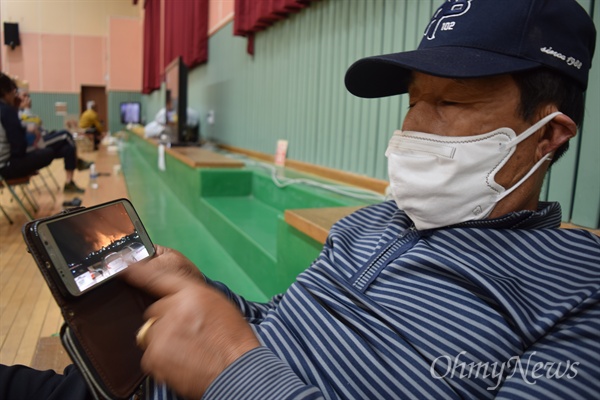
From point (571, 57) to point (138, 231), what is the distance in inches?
27.4

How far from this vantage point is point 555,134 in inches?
26.5

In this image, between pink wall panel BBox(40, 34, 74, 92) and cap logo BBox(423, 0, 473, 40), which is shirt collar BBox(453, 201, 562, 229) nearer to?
cap logo BBox(423, 0, 473, 40)

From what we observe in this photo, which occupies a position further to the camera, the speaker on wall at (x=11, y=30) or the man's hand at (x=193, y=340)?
the speaker on wall at (x=11, y=30)

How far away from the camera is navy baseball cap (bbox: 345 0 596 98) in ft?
1.98

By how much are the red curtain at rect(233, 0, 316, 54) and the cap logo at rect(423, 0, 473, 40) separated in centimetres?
207

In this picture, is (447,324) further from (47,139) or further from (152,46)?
(152,46)

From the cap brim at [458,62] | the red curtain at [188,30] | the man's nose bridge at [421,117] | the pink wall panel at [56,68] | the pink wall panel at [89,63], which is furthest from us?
the pink wall panel at [89,63]

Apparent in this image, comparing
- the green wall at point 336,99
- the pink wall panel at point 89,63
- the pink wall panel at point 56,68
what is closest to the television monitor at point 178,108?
the green wall at point 336,99

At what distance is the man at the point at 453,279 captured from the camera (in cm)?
52

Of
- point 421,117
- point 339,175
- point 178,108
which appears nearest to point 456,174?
point 421,117

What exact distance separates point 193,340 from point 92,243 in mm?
211

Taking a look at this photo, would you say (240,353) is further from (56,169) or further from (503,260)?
(56,169)

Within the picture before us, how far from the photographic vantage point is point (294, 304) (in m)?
0.71

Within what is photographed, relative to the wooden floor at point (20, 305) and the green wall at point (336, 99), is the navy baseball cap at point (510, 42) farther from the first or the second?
the wooden floor at point (20, 305)
